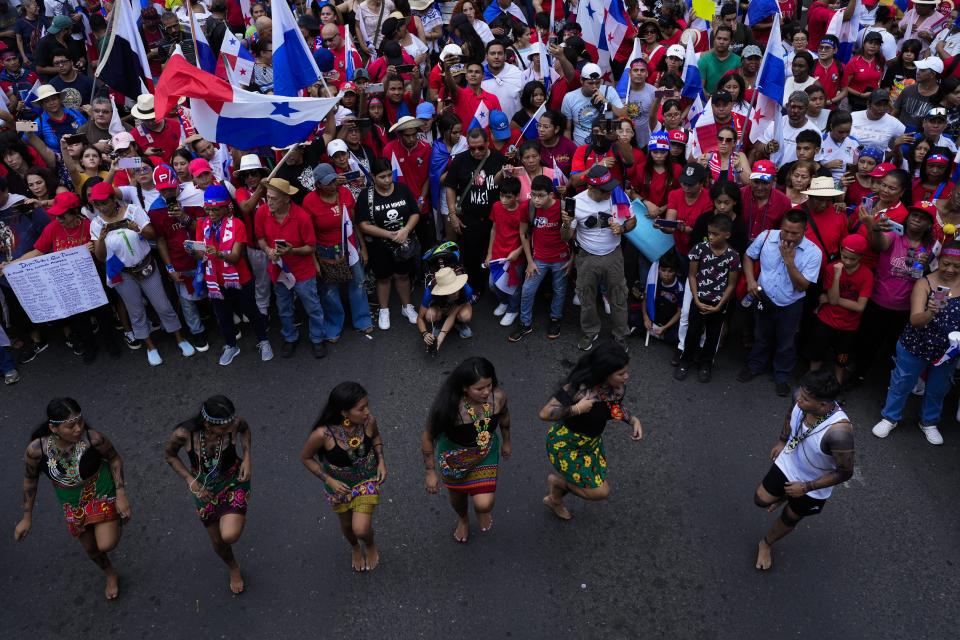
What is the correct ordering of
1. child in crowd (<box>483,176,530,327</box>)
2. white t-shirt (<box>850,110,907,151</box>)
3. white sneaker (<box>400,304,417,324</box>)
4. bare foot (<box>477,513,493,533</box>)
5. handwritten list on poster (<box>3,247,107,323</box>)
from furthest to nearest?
white sneaker (<box>400,304,417,324</box>)
white t-shirt (<box>850,110,907,151</box>)
child in crowd (<box>483,176,530,327</box>)
handwritten list on poster (<box>3,247,107,323</box>)
bare foot (<box>477,513,493,533</box>)

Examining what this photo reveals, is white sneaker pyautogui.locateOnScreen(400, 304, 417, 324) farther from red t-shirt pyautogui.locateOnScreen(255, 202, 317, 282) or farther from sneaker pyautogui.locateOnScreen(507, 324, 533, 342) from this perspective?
red t-shirt pyautogui.locateOnScreen(255, 202, 317, 282)

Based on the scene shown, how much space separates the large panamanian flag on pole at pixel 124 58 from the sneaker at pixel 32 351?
115 inches

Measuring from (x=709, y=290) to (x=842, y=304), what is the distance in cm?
114

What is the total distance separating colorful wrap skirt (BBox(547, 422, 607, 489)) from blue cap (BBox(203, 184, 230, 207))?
3.86 meters

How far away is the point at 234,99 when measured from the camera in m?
6.54

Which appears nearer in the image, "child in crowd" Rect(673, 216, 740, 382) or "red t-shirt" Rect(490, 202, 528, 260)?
"child in crowd" Rect(673, 216, 740, 382)

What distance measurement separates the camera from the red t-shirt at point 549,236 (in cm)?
732

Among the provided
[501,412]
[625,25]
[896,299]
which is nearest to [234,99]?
[501,412]

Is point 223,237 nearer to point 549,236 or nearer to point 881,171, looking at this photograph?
point 549,236

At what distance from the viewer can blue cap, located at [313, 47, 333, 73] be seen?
968 cm

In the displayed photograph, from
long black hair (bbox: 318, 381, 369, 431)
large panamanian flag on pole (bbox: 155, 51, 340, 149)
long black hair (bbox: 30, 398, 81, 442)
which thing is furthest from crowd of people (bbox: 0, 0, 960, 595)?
large panamanian flag on pole (bbox: 155, 51, 340, 149)

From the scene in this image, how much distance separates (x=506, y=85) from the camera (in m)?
8.94

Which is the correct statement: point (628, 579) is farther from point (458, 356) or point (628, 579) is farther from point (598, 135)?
point (598, 135)

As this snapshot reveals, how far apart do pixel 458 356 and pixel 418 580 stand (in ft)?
9.02
